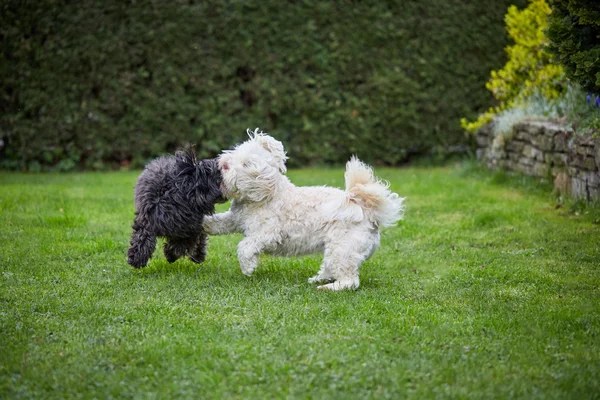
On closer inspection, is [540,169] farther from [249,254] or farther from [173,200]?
[173,200]

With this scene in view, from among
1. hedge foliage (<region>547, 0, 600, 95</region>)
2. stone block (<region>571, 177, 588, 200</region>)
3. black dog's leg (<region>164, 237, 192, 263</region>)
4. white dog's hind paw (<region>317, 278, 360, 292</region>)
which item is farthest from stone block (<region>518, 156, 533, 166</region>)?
black dog's leg (<region>164, 237, 192, 263</region>)

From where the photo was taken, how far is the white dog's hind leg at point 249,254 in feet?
17.2

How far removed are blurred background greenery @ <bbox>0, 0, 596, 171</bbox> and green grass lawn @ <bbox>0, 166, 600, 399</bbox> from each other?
463 cm

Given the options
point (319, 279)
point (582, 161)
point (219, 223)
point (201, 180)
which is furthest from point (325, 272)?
point (582, 161)

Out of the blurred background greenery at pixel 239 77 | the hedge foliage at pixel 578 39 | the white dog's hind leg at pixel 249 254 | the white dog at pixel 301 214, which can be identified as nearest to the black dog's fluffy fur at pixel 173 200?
the white dog at pixel 301 214

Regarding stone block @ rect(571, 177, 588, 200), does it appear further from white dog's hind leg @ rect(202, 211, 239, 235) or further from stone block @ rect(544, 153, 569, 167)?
white dog's hind leg @ rect(202, 211, 239, 235)

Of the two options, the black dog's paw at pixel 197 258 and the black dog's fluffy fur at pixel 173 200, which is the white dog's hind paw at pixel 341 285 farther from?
the black dog's paw at pixel 197 258

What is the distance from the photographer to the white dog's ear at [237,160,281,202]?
526 cm

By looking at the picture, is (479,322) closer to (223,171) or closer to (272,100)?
(223,171)

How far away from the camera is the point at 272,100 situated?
1212 cm

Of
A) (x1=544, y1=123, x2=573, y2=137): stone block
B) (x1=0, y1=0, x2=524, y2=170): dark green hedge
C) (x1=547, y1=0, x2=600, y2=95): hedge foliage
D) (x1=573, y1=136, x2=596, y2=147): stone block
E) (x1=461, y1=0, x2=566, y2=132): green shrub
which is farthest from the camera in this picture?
(x1=0, y1=0, x2=524, y2=170): dark green hedge

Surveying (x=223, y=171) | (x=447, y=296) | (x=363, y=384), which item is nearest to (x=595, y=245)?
(x=447, y=296)

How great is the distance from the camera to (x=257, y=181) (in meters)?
5.25

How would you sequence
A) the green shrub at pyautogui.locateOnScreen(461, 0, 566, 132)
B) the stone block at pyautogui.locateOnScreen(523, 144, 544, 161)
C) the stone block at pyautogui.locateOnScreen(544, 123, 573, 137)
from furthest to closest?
the green shrub at pyautogui.locateOnScreen(461, 0, 566, 132) < the stone block at pyautogui.locateOnScreen(523, 144, 544, 161) < the stone block at pyautogui.locateOnScreen(544, 123, 573, 137)
